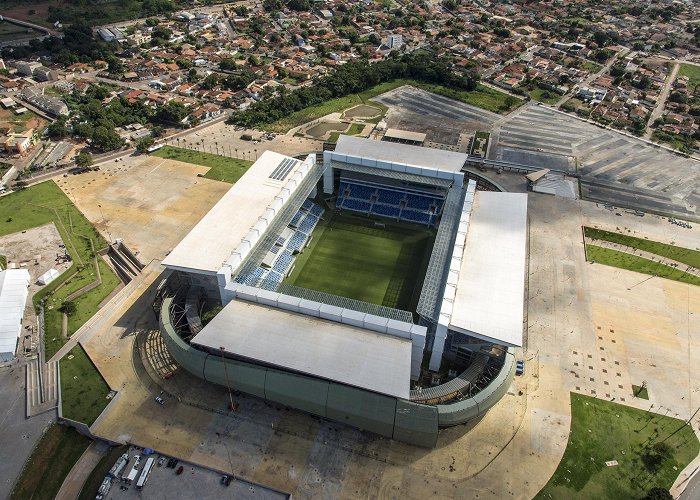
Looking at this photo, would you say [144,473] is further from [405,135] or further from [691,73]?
[691,73]

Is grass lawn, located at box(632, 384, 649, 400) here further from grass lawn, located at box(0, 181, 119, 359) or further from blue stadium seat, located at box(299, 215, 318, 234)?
grass lawn, located at box(0, 181, 119, 359)

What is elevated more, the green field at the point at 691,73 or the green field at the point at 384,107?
the green field at the point at 691,73

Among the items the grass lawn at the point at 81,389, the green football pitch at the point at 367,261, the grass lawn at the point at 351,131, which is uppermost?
the grass lawn at the point at 351,131

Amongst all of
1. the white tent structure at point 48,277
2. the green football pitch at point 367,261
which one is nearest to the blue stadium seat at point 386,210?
the green football pitch at point 367,261

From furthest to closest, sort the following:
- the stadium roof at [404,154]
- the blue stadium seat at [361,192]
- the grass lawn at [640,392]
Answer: the blue stadium seat at [361,192] → the stadium roof at [404,154] → the grass lawn at [640,392]

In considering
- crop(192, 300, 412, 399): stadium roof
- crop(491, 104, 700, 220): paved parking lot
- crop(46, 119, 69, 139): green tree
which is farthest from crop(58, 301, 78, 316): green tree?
crop(491, 104, 700, 220): paved parking lot

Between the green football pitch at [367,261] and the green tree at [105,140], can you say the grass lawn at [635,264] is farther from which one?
the green tree at [105,140]
